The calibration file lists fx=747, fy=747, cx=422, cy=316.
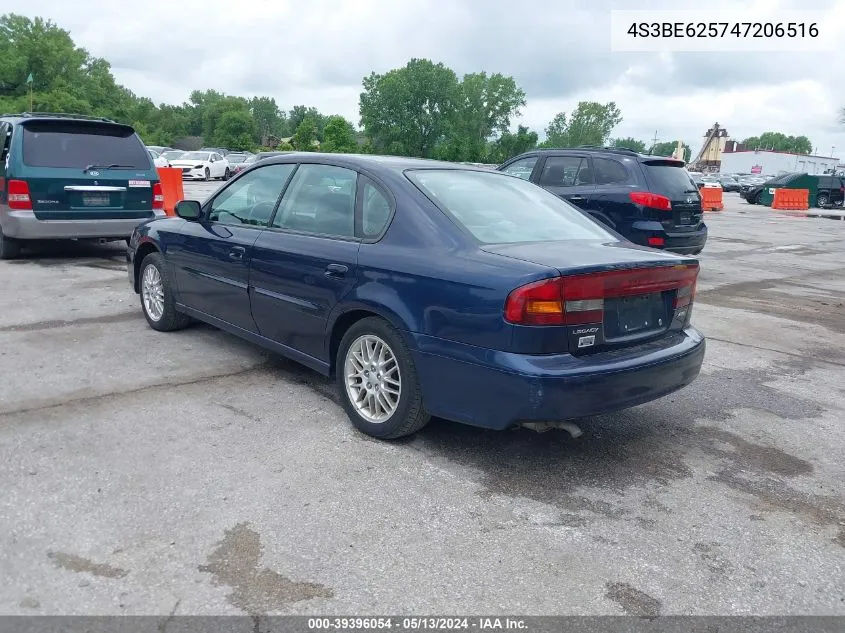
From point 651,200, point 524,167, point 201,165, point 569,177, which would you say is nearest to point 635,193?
point 651,200

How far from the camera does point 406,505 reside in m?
3.43

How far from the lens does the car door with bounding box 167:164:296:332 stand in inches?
198

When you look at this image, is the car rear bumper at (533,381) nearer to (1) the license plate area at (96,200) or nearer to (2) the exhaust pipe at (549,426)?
(2) the exhaust pipe at (549,426)

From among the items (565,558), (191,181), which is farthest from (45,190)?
(191,181)

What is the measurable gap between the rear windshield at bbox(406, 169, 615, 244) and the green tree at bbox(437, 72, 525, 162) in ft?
337

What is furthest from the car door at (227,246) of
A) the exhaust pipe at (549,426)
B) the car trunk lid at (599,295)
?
the exhaust pipe at (549,426)

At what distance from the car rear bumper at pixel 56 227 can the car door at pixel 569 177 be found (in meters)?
5.52

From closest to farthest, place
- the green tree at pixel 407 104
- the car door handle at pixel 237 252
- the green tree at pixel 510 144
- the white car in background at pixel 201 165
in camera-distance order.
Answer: the car door handle at pixel 237 252 < the white car in background at pixel 201 165 < the green tree at pixel 407 104 < the green tree at pixel 510 144

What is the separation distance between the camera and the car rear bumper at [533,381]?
11.3 feet

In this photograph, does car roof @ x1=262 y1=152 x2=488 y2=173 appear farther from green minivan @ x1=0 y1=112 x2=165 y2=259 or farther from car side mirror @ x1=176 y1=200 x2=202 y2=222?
green minivan @ x1=0 y1=112 x2=165 y2=259

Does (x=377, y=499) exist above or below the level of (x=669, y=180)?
below

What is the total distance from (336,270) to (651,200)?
6.12 meters

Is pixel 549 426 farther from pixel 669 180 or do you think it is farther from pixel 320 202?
pixel 669 180

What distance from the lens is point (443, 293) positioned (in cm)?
369
